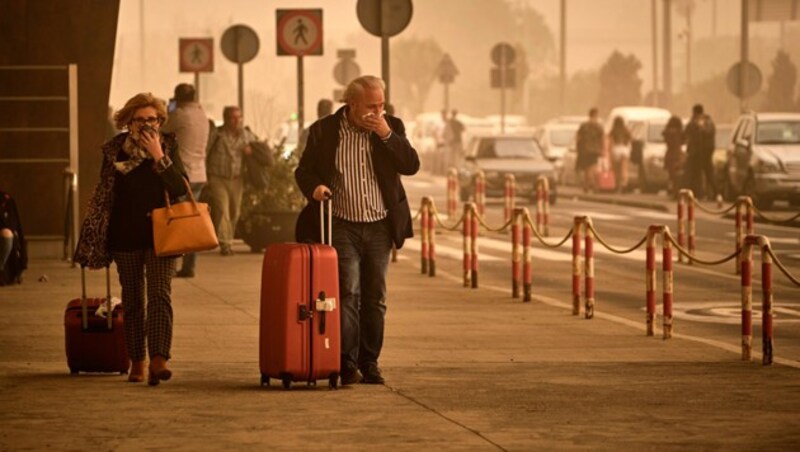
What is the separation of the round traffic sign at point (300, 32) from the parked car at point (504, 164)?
15281 mm

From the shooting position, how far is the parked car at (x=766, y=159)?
1528 inches

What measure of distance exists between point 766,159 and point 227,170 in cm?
1590

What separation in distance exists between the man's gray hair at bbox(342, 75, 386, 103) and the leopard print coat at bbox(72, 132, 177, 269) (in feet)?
3.61

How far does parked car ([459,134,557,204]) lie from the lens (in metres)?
45.2

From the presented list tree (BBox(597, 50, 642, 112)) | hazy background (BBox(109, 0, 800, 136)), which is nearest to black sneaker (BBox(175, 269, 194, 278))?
tree (BBox(597, 50, 642, 112))

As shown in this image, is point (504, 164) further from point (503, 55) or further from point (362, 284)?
point (362, 284)

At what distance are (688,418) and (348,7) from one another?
152 metres

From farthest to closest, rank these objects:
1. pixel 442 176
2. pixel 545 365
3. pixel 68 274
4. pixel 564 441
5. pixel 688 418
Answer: pixel 442 176, pixel 68 274, pixel 545 365, pixel 688 418, pixel 564 441

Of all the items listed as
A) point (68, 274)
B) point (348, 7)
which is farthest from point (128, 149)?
point (348, 7)

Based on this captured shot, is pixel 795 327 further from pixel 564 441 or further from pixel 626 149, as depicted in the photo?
pixel 626 149

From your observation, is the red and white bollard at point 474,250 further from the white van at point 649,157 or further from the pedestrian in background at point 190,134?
the white van at point 649,157

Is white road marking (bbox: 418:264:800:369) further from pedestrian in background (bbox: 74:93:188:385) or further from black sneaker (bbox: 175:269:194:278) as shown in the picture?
pedestrian in background (bbox: 74:93:188:385)

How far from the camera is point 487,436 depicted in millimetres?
10797

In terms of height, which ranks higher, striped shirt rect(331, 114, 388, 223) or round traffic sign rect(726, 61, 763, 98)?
round traffic sign rect(726, 61, 763, 98)
